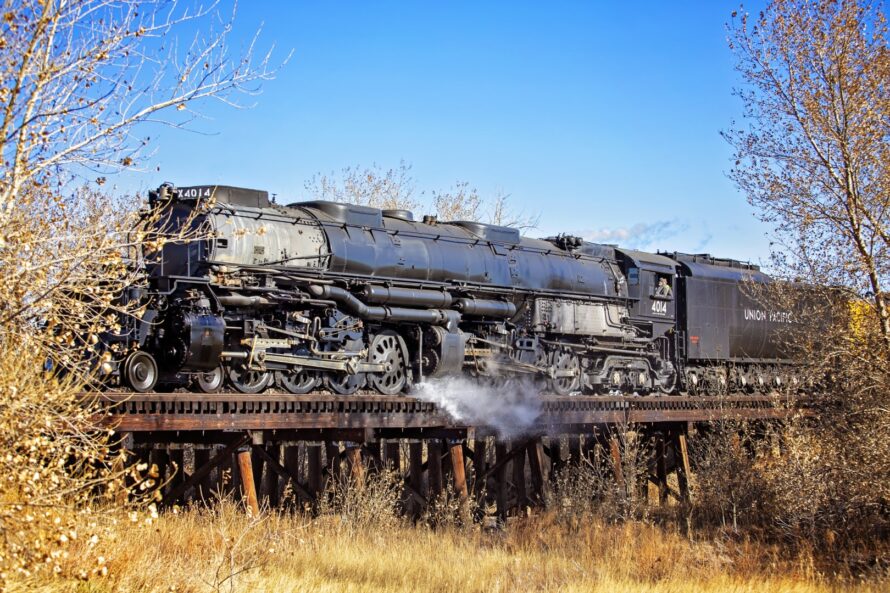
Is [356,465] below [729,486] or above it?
above

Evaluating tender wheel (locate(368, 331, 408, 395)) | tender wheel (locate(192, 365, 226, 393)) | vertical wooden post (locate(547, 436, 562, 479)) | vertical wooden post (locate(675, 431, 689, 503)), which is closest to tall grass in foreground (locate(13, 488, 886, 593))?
tender wheel (locate(192, 365, 226, 393))

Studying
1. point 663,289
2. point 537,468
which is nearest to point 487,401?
point 537,468

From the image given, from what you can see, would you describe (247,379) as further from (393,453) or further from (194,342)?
(393,453)

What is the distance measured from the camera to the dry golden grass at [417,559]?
13.5 meters

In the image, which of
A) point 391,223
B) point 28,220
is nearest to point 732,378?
point 391,223

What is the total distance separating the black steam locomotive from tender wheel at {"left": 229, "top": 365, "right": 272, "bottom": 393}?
0.03 metres

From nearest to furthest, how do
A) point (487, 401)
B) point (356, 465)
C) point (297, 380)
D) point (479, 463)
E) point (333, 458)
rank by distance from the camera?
point (297, 380)
point (356, 465)
point (333, 458)
point (487, 401)
point (479, 463)

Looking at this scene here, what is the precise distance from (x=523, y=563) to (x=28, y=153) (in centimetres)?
→ 1133

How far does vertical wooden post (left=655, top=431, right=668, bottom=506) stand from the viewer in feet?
85.4

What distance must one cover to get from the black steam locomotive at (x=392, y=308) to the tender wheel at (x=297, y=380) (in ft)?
0.08

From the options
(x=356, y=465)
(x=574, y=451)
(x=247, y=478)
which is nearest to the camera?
(x=247, y=478)

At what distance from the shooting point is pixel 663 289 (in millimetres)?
28438

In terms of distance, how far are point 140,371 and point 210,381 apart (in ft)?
5.29

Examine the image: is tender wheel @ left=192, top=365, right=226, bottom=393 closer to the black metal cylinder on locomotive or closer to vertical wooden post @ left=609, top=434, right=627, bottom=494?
the black metal cylinder on locomotive
